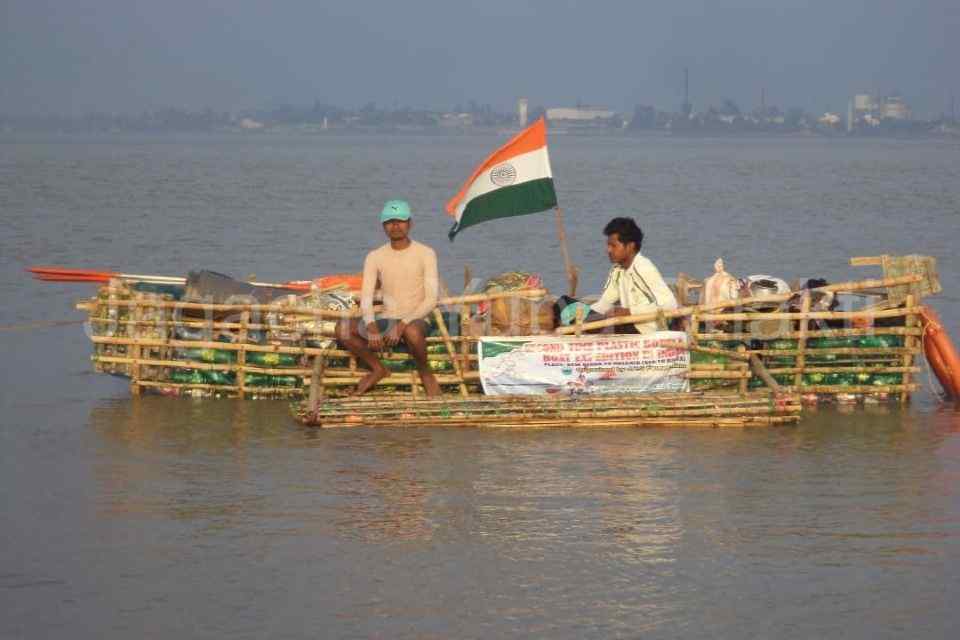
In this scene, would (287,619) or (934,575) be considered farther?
(934,575)

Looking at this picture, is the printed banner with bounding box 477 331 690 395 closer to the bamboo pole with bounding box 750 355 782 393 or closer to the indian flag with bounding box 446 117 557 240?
the bamboo pole with bounding box 750 355 782 393

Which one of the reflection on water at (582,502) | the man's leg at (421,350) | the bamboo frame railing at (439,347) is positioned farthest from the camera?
the bamboo frame railing at (439,347)

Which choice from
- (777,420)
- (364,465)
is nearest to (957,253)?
(777,420)

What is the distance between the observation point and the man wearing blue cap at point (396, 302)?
33.6 feet

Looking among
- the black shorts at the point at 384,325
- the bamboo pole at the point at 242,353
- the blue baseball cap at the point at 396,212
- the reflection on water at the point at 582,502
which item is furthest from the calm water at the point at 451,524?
the blue baseball cap at the point at 396,212

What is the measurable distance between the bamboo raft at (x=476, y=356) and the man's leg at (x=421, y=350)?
108mm

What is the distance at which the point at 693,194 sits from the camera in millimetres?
47031

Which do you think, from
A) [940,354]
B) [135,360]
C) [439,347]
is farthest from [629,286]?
[135,360]

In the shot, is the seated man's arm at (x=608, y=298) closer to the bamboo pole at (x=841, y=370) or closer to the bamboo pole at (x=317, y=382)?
the bamboo pole at (x=841, y=370)

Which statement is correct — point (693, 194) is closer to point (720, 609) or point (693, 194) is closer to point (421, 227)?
point (421, 227)

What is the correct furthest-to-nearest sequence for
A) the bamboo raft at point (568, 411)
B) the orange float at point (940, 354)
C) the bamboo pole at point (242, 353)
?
the orange float at point (940, 354), the bamboo pole at point (242, 353), the bamboo raft at point (568, 411)

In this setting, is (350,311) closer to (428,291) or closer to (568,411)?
(428,291)

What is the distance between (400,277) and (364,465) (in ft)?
5.16

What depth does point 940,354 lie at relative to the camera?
10992mm
